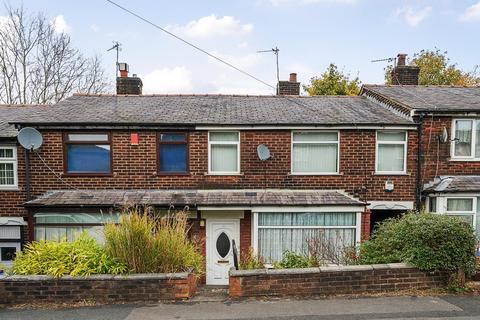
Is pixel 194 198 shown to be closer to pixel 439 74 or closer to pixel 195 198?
pixel 195 198

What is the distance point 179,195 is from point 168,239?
4301mm

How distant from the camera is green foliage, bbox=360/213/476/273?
5449 millimetres

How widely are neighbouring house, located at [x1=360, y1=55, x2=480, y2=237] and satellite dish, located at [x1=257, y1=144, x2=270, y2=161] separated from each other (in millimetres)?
4533

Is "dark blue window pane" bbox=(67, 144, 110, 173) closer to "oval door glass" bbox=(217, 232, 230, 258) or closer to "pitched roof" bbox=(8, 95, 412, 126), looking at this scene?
"pitched roof" bbox=(8, 95, 412, 126)

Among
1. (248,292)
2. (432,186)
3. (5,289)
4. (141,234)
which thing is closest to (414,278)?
(248,292)

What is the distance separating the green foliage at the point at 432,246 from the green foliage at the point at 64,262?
4.38 m

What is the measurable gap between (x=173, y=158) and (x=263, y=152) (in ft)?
8.91

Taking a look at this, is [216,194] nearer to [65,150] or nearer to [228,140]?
[228,140]

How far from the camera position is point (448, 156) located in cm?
1044

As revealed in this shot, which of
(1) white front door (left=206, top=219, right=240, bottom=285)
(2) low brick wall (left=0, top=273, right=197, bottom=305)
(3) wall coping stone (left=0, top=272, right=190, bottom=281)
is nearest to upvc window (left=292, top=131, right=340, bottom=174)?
(1) white front door (left=206, top=219, right=240, bottom=285)

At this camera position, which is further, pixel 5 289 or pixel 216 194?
pixel 216 194

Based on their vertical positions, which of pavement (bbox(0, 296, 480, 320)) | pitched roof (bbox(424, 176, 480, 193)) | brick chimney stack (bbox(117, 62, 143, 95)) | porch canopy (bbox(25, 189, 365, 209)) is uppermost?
brick chimney stack (bbox(117, 62, 143, 95))

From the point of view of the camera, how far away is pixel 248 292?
17.4 feet

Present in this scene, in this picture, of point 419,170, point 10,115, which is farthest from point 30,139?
point 419,170
